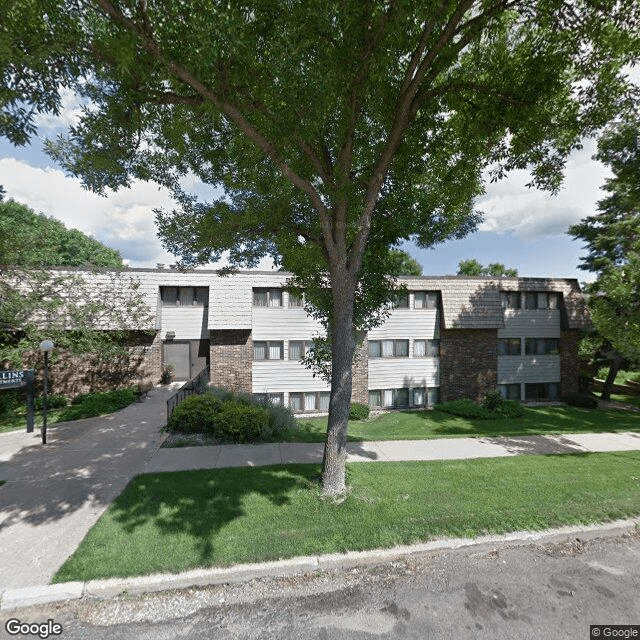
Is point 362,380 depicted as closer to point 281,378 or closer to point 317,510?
point 281,378

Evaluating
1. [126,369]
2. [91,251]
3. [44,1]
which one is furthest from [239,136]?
[91,251]

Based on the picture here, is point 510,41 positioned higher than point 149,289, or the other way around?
point 510,41

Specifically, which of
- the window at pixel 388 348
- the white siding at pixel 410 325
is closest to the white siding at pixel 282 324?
the window at pixel 388 348

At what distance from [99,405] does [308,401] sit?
9638 millimetres

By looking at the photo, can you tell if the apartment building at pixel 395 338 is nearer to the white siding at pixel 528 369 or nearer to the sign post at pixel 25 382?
the white siding at pixel 528 369

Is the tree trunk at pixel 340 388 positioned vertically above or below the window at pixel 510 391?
above

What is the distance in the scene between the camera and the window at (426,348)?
18.5 metres

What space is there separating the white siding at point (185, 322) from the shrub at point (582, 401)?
2207 centimetres

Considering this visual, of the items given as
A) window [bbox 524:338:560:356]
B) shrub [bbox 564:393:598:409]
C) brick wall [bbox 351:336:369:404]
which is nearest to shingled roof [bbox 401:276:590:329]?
window [bbox 524:338:560:356]

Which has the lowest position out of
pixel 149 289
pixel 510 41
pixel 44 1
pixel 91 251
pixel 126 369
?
pixel 126 369

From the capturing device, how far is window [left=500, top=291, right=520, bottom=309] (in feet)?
64.1

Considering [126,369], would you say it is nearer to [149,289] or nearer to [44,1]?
[149,289]

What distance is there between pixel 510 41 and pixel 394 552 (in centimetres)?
944

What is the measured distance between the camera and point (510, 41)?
6.37m
